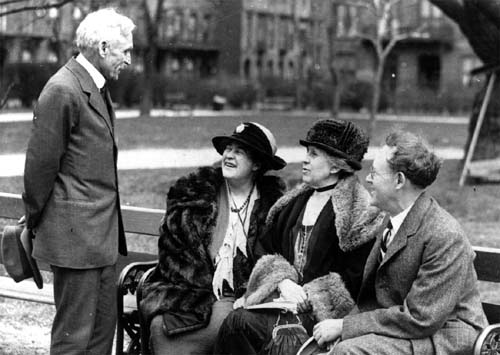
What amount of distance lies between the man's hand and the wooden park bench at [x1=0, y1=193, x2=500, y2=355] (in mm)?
602

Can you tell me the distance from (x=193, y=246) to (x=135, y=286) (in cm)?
51

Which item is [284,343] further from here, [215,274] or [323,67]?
[323,67]

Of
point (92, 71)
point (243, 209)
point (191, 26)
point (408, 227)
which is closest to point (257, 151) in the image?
point (243, 209)

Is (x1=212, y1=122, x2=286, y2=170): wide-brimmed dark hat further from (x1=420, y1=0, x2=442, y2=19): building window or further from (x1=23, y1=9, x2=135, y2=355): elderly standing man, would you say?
(x1=420, y1=0, x2=442, y2=19): building window

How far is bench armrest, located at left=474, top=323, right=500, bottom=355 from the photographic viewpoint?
3.83 m

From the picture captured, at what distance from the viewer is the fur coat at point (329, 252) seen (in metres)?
4.41

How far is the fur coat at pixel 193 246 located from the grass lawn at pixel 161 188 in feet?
2.93

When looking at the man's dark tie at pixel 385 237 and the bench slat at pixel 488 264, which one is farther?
the bench slat at pixel 488 264

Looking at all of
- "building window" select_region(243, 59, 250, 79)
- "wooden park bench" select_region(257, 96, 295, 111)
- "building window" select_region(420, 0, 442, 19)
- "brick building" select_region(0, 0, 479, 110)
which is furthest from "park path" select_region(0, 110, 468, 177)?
"building window" select_region(420, 0, 442, 19)

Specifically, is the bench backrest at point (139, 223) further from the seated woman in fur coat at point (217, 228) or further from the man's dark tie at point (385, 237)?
the man's dark tie at point (385, 237)

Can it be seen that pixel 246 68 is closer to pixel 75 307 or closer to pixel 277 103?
pixel 277 103

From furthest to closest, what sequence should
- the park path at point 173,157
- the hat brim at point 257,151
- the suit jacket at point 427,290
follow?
the park path at point 173,157
the hat brim at point 257,151
the suit jacket at point 427,290

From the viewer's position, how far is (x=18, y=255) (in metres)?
4.79

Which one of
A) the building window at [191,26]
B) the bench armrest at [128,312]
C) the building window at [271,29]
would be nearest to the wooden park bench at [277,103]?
the building window at [271,29]
